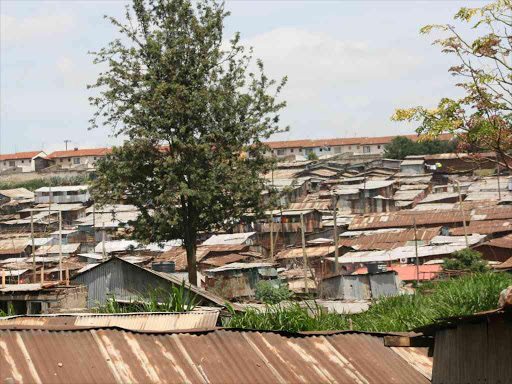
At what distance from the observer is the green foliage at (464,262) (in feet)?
96.4

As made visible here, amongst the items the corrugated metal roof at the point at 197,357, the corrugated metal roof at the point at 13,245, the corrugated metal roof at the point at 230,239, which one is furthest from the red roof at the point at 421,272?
the corrugated metal roof at the point at 13,245

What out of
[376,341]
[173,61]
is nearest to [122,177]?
[173,61]

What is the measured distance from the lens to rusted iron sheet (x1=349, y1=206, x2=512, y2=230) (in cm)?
4350

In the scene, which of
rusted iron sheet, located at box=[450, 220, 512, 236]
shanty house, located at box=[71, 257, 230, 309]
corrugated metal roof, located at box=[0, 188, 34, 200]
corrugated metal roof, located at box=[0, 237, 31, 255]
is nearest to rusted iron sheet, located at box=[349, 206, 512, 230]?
rusted iron sheet, located at box=[450, 220, 512, 236]

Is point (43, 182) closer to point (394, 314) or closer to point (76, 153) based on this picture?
point (76, 153)

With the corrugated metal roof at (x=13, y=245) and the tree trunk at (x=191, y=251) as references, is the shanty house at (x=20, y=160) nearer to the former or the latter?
the corrugated metal roof at (x=13, y=245)

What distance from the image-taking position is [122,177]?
20.2m

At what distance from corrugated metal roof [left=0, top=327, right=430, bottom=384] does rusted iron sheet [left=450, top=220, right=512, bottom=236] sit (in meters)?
32.6

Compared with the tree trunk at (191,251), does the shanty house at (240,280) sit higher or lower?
lower

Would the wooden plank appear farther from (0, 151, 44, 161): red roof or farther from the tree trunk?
(0, 151, 44, 161): red roof

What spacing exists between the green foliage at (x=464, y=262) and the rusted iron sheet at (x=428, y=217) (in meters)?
11.8

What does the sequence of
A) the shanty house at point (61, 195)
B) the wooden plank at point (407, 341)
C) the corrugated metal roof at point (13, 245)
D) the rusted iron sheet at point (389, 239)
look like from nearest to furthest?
the wooden plank at point (407, 341) → the rusted iron sheet at point (389, 239) → the corrugated metal roof at point (13, 245) → the shanty house at point (61, 195)

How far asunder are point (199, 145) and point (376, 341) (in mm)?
11745

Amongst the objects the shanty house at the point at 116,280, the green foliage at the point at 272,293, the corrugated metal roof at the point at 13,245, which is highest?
the shanty house at the point at 116,280
